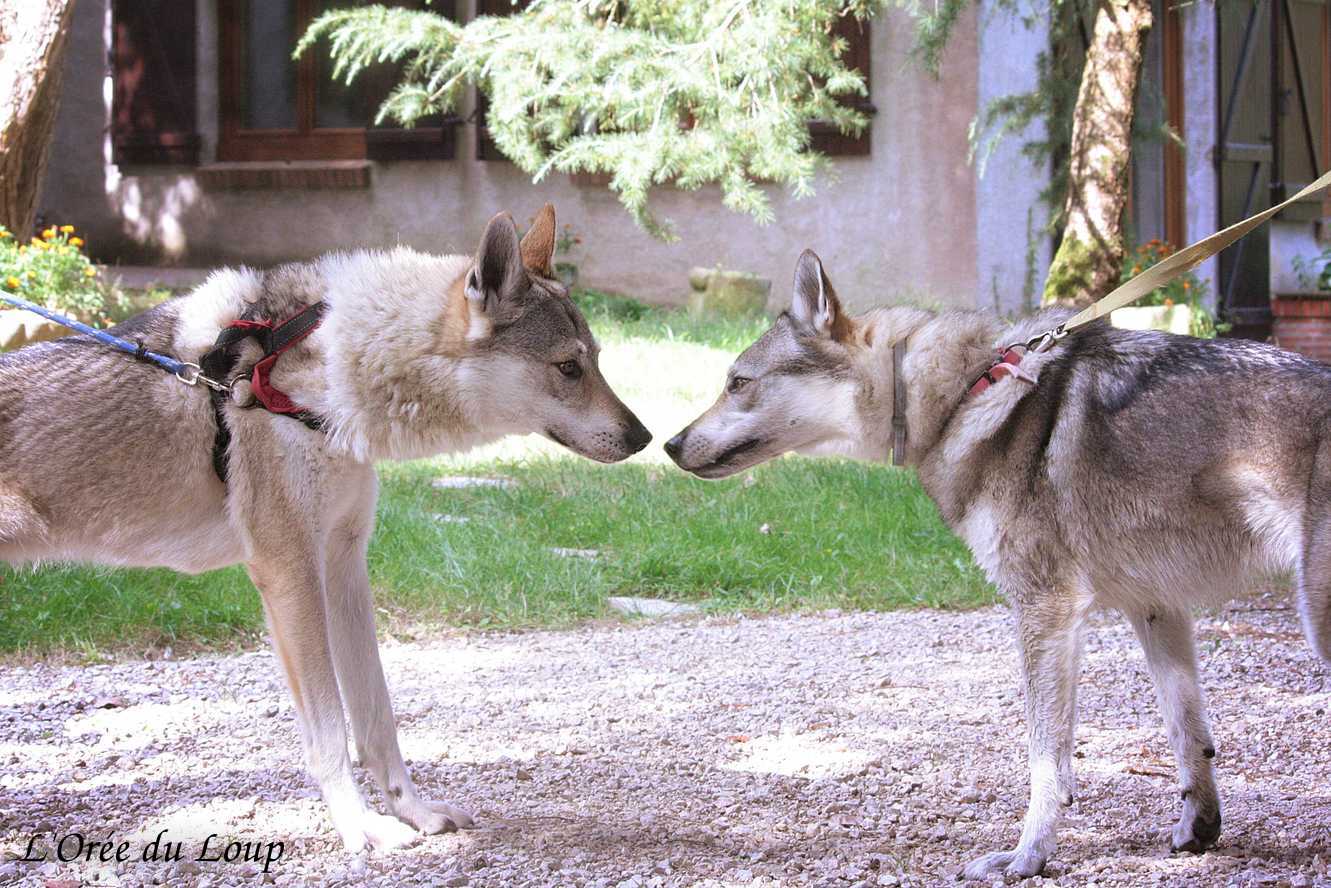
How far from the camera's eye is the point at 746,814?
11.5ft

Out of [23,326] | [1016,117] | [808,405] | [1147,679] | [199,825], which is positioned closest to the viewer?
[199,825]

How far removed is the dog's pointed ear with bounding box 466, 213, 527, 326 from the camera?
3.36 meters

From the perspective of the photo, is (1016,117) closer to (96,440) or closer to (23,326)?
(23,326)

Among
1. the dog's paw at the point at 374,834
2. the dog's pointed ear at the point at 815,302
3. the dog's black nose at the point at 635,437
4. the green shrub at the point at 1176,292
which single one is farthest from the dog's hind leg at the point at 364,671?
the green shrub at the point at 1176,292

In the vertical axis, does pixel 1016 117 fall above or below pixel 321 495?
above

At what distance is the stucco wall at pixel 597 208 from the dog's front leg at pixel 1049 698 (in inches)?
321

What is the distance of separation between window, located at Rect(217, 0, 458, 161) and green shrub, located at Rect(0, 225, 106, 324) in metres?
5.50

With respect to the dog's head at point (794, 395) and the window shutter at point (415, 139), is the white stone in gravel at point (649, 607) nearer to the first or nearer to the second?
the dog's head at point (794, 395)

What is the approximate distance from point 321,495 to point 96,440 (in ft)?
1.88

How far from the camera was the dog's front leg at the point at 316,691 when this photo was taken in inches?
127

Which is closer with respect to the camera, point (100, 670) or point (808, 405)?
point (808, 405)

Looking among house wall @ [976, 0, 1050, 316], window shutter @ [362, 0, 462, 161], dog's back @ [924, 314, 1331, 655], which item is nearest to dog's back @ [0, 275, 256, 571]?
dog's back @ [924, 314, 1331, 655]

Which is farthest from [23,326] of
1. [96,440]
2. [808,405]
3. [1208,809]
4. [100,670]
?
[1208,809]

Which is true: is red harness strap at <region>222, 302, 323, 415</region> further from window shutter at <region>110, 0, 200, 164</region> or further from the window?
window shutter at <region>110, 0, 200, 164</region>
